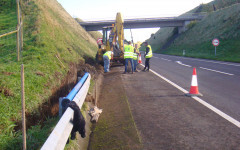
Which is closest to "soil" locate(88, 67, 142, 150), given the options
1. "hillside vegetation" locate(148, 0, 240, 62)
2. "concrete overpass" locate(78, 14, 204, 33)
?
"hillside vegetation" locate(148, 0, 240, 62)

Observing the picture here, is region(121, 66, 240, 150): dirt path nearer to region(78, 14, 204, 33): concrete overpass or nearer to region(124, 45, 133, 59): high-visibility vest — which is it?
region(124, 45, 133, 59): high-visibility vest

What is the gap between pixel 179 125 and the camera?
16.0ft

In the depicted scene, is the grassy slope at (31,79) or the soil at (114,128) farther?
the soil at (114,128)

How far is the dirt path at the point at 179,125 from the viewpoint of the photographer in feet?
13.2

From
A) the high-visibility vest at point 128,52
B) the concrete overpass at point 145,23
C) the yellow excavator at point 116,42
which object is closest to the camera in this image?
the high-visibility vest at point 128,52

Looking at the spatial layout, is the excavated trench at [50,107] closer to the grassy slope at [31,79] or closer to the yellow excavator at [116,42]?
the grassy slope at [31,79]

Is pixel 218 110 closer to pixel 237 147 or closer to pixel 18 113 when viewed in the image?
pixel 237 147

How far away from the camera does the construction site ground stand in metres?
4.05

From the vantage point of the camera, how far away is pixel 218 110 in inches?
229

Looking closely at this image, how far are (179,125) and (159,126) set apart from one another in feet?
1.37

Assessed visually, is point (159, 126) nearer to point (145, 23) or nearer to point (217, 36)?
point (217, 36)

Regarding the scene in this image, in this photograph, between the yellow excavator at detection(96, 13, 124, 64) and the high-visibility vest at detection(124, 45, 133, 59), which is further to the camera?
the yellow excavator at detection(96, 13, 124, 64)

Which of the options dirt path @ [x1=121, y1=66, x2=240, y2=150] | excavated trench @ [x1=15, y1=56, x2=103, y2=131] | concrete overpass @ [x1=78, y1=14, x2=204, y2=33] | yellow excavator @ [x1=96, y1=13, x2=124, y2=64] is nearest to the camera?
dirt path @ [x1=121, y1=66, x2=240, y2=150]

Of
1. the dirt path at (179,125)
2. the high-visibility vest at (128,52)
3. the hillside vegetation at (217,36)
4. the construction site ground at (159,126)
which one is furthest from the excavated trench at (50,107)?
the hillside vegetation at (217,36)
